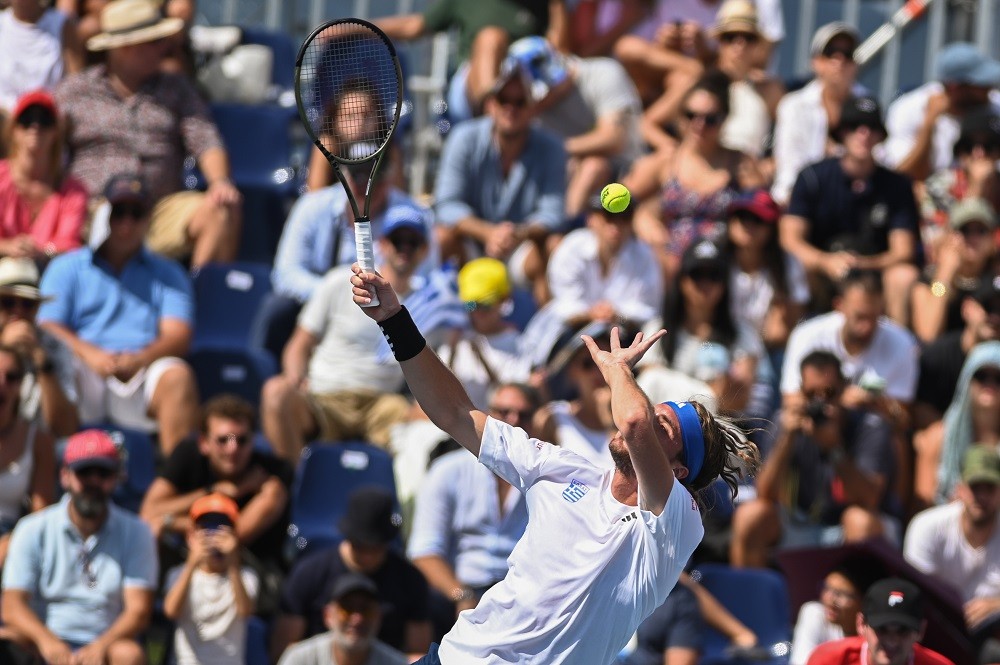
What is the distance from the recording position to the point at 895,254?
10.4m

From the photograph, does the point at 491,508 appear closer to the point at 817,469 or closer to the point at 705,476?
the point at 817,469

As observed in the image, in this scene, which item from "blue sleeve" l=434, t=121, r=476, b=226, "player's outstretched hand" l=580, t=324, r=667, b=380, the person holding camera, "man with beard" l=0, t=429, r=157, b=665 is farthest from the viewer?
"blue sleeve" l=434, t=121, r=476, b=226

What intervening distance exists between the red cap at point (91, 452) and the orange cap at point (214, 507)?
0.38 m

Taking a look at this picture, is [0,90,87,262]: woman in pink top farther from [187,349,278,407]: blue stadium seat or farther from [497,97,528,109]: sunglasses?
[497,97,528,109]: sunglasses

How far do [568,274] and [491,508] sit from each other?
1.87 meters

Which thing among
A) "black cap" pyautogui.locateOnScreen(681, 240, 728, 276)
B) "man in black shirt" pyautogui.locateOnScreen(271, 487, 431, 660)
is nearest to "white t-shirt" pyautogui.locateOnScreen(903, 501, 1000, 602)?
"black cap" pyautogui.locateOnScreen(681, 240, 728, 276)

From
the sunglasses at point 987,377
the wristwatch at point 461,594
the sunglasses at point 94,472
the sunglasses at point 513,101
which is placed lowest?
the wristwatch at point 461,594

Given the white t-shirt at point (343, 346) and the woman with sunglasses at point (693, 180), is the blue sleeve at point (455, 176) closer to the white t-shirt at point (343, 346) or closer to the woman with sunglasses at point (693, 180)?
the woman with sunglasses at point (693, 180)

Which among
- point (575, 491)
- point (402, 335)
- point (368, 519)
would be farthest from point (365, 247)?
point (368, 519)

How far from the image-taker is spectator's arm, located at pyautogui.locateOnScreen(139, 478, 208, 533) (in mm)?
8086

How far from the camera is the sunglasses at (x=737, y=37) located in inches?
450

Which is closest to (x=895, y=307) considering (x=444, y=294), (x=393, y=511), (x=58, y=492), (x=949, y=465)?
(x=949, y=465)

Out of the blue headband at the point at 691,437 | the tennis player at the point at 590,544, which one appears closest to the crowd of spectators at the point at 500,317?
the blue headband at the point at 691,437

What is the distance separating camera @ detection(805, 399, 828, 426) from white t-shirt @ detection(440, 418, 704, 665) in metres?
3.81
